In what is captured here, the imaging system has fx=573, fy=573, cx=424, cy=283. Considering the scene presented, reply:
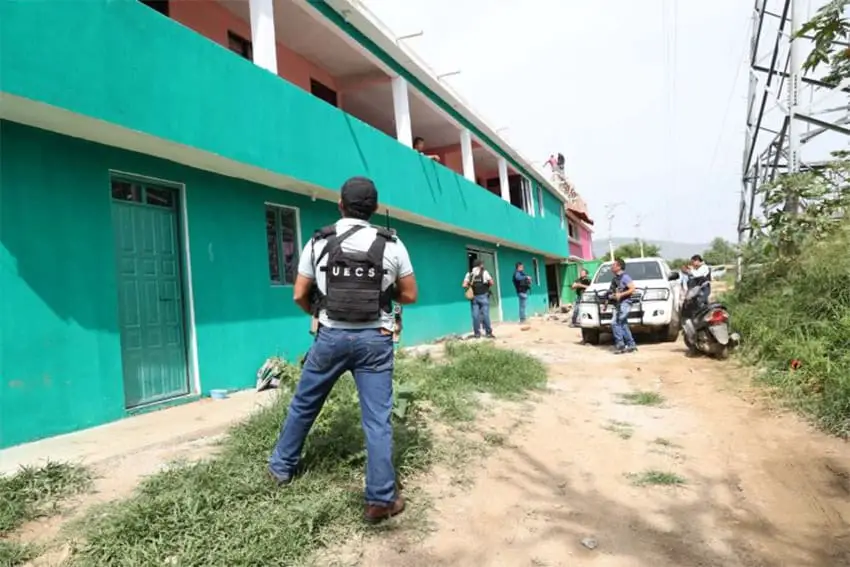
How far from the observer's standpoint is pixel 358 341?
2.89m

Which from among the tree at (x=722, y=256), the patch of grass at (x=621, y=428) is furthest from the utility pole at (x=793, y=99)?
the patch of grass at (x=621, y=428)

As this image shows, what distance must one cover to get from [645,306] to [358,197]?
8238 millimetres

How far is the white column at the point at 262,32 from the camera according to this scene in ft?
23.3

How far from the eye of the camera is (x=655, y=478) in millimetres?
3598

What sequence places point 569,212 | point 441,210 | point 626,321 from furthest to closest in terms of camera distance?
point 569,212
point 441,210
point 626,321

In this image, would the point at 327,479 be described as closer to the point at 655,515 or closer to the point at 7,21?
the point at 655,515

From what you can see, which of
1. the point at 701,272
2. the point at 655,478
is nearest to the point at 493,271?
the point at 701,272

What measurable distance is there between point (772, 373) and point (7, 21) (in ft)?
24.8

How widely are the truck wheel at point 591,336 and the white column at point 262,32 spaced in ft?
23.3

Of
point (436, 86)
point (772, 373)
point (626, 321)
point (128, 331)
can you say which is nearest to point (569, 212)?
point (436, 86)

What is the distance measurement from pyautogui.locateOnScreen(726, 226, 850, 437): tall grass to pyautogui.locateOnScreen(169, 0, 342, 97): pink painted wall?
8.24 metres

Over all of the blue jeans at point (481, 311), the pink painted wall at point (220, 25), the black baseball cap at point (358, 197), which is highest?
the pink painted wall at point (220, 25)

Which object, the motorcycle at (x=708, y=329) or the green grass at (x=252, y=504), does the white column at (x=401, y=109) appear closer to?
the motorcycle at (x=708, y=329)

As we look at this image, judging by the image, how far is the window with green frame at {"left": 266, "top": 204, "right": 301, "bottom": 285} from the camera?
7.92 metres
